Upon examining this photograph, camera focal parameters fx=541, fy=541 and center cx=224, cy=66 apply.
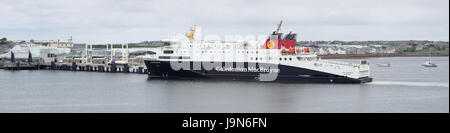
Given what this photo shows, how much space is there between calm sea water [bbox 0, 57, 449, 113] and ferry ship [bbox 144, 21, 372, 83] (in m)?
0.86

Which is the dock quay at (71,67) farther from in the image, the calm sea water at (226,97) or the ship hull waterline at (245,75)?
the calm sea water at (226,97)

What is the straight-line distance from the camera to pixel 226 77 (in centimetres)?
3062

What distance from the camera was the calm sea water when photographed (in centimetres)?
2028

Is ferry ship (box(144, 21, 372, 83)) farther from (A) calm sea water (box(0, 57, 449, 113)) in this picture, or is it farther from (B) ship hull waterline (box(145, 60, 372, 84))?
(A) calm sea water (box(0, 57, 449, 113))

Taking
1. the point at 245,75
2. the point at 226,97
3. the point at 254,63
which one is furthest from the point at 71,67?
the point at 226,97

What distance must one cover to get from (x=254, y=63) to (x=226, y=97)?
7.12 m

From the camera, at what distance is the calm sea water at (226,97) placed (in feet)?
66.5

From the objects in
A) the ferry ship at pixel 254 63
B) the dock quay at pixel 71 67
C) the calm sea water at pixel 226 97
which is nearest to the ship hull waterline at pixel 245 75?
the ferry ship at pixel 254 63

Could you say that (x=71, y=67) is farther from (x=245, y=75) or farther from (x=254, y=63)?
(x=254, y=63)

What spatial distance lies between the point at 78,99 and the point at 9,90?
256 inches

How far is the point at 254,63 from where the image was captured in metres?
30.1

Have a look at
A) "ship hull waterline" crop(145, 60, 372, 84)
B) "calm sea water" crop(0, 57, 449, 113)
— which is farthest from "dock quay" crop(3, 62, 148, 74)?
"calm sea water" crop(0, 57, 449, 113)

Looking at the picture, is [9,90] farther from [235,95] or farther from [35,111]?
[235,95]

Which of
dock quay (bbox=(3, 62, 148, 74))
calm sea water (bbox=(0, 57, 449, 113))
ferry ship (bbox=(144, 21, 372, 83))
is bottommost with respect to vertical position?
calm sea water (bbox=(0, 57, 449, 113))
